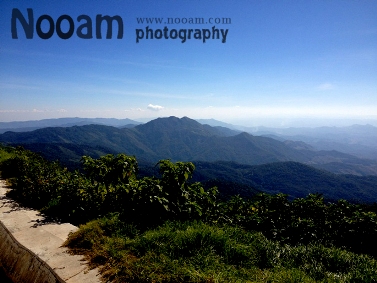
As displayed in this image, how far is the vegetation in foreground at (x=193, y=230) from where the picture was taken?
3775mm

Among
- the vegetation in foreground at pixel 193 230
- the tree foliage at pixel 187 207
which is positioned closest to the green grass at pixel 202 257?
the vegetation in foreground at pixel 193 230

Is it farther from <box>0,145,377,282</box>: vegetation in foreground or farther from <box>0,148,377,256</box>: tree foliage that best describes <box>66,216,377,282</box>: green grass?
<box>0,148,377,256</box>: tree foliage

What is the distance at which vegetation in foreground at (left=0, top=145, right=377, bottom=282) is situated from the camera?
378cm

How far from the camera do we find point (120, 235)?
4.85 meters

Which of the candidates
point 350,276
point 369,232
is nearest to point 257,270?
point 350,276

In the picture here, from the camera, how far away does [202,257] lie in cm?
395

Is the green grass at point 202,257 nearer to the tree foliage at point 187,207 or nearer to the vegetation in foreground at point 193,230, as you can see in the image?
the vegetation in foreground at point 193,230

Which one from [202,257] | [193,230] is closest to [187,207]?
[193,230]

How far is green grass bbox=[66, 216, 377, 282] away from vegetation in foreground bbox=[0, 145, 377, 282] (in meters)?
0.02

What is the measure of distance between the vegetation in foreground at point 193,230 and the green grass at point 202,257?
2 centimetres

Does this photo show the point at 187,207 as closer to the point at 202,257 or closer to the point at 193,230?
the point at 193,230

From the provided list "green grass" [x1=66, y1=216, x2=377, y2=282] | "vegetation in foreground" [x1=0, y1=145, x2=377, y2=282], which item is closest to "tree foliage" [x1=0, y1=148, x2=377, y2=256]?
"vegetation in foreground" [x1=0, y1=145, x2=377, y2=282]

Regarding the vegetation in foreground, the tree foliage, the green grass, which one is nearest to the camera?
the green grass

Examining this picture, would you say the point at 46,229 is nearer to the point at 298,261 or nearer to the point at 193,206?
the point at 193,206
